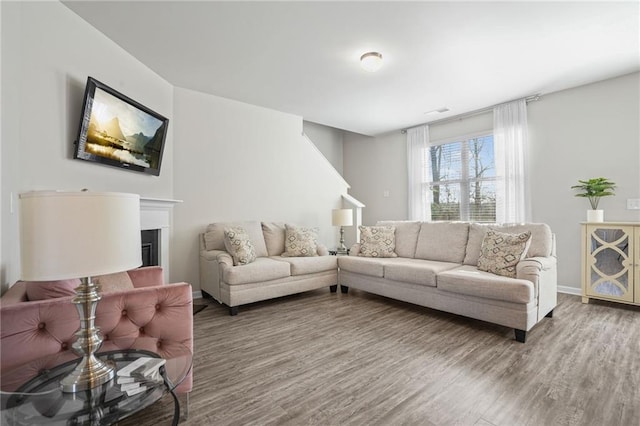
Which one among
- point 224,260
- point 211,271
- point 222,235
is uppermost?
point 222,235

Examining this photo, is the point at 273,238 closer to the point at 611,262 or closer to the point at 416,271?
the point at 416,271

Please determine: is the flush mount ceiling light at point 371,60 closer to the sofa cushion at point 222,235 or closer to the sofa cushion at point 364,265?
the sofa cushion at point 364,265

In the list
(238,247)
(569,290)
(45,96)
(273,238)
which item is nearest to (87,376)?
(45,96)

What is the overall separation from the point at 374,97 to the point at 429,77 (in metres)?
0.81

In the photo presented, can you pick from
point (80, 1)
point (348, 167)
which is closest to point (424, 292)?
point (80, 1)

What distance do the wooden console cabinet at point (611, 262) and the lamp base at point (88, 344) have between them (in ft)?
14.3

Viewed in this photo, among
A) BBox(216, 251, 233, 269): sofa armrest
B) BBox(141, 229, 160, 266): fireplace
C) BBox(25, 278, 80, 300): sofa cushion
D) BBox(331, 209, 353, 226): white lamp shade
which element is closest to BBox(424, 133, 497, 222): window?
BBox(331, 209, 353, 226): white lamp shade

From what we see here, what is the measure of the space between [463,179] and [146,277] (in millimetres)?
4725

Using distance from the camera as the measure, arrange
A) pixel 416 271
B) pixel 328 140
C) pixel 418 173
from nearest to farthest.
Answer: pixel 416 271
pixel 418 173
pixel 328 140

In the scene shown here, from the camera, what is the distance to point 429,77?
345 cm

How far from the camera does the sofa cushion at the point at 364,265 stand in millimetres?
3424

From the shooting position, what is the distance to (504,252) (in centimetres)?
278

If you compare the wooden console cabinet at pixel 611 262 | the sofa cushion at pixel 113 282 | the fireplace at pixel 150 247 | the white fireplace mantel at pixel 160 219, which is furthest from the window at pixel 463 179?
the sofa cushion at pixel 113 282

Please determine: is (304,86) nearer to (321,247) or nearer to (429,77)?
(429,77)
